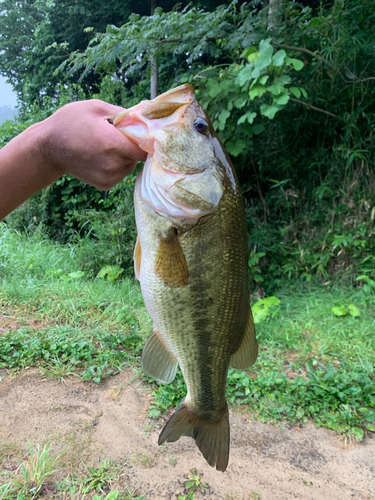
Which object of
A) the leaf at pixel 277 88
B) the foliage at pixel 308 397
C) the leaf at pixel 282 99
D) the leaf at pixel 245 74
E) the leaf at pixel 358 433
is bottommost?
the leaf at pixel 358 433

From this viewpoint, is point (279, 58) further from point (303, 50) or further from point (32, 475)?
point (32, 475)

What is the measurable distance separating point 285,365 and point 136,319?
167 cm

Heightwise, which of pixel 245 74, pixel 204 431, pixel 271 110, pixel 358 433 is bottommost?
pixel 358 433

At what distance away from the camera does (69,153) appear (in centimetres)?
123

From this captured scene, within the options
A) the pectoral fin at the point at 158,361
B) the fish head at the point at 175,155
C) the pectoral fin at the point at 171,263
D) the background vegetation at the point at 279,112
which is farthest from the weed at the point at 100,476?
the background vegetation at the point at 279,112

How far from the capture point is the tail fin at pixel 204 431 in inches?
56.4

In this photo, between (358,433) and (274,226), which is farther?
(274,226)

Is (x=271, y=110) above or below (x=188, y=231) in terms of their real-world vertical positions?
below

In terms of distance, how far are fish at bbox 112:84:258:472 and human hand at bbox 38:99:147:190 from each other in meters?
0.05

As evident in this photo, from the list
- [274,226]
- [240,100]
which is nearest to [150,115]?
[240,100]

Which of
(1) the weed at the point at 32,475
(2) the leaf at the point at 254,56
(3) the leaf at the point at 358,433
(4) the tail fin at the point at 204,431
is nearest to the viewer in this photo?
(4) the tail fin at the point at 204,431

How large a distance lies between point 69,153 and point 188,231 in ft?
1.74

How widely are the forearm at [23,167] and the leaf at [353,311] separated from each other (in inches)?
139

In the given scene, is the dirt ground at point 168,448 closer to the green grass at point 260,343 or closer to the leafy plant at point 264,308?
the green grass at point 260,343
